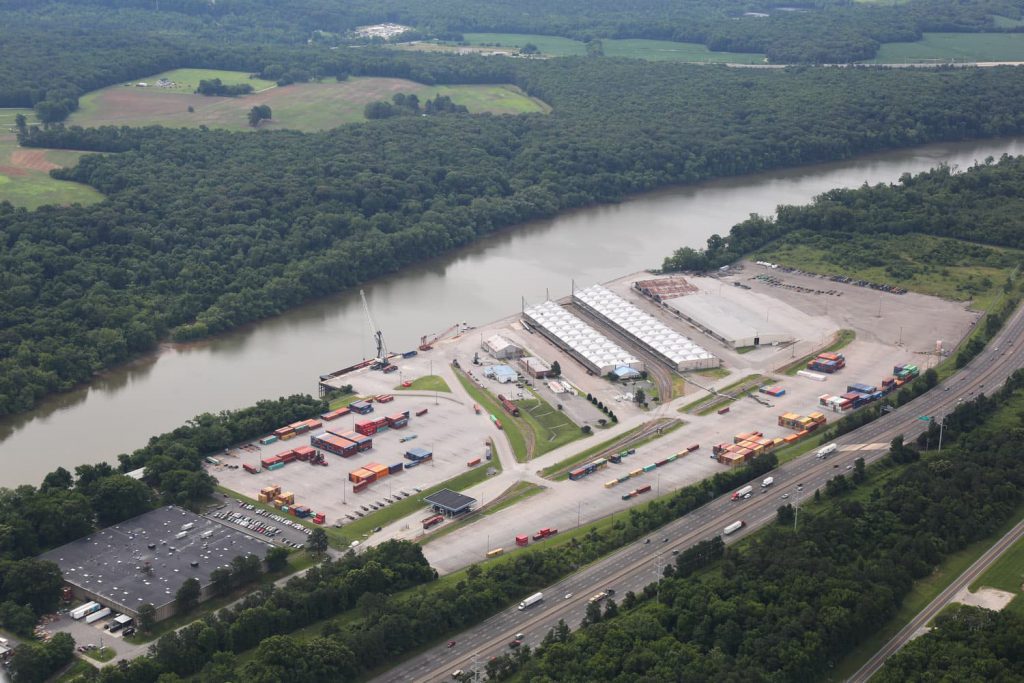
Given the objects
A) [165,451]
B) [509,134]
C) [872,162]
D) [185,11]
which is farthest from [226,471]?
[185,11]

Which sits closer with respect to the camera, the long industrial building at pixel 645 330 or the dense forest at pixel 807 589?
the dense forest at pixel 807 589

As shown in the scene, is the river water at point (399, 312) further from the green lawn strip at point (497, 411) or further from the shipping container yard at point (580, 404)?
the green lawn strip at point (497, 411)

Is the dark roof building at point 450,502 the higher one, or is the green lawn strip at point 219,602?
the dark roof building at point 450,502

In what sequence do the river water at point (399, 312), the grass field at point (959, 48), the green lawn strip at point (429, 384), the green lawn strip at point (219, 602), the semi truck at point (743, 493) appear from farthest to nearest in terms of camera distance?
the grass field at point (959, 48) → the green lawn strip at point (429, 384) → the river water at point (399, 312) → the semi truck at point (743, 493) → the green lawn strip at point (219, 602)

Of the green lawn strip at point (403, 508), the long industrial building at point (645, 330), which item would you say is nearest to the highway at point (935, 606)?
the green lawn strip at point (403, 508)

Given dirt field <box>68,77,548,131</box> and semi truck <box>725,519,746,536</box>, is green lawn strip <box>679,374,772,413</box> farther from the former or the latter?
dirt field <box>68,77,548,131</box>

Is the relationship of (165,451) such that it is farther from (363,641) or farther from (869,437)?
(869,437)
